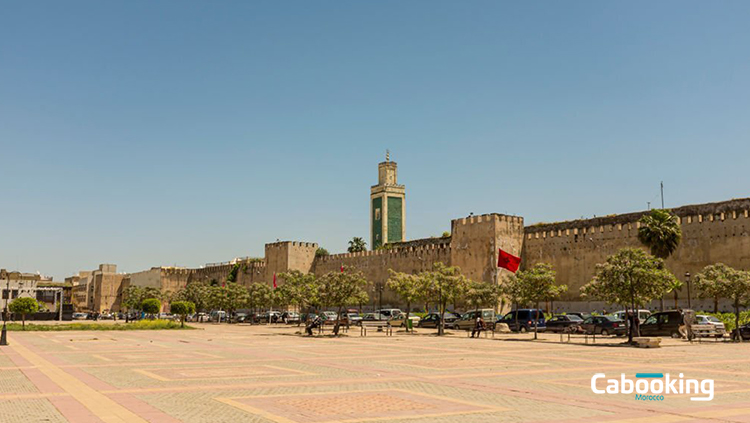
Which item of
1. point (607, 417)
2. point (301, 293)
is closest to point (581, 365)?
point (607, 417)

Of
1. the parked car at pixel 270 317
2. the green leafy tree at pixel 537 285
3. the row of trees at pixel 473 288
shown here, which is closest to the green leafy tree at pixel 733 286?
the row of trees at pixel 473 288

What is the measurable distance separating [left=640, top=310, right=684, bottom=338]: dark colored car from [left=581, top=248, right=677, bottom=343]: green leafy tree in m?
2.47

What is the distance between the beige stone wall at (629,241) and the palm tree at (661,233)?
5.92 ft

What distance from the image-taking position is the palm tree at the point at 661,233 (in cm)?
4400

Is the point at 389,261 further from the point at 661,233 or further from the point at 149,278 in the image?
the point at 149,278

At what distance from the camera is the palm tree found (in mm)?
44000

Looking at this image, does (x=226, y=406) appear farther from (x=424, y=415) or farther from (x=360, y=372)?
(x=360, y=372)

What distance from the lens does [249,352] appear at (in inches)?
805

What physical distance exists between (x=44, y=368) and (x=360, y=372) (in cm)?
694

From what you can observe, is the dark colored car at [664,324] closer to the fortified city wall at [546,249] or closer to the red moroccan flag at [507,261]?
the red moroccan flag at [507,261]

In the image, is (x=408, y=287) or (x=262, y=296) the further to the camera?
(x=262, y=296)

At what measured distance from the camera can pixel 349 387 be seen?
454 inches

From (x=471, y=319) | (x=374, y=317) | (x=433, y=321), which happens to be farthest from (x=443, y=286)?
(x=374, y=317)

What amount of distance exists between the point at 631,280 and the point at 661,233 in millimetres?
20441
